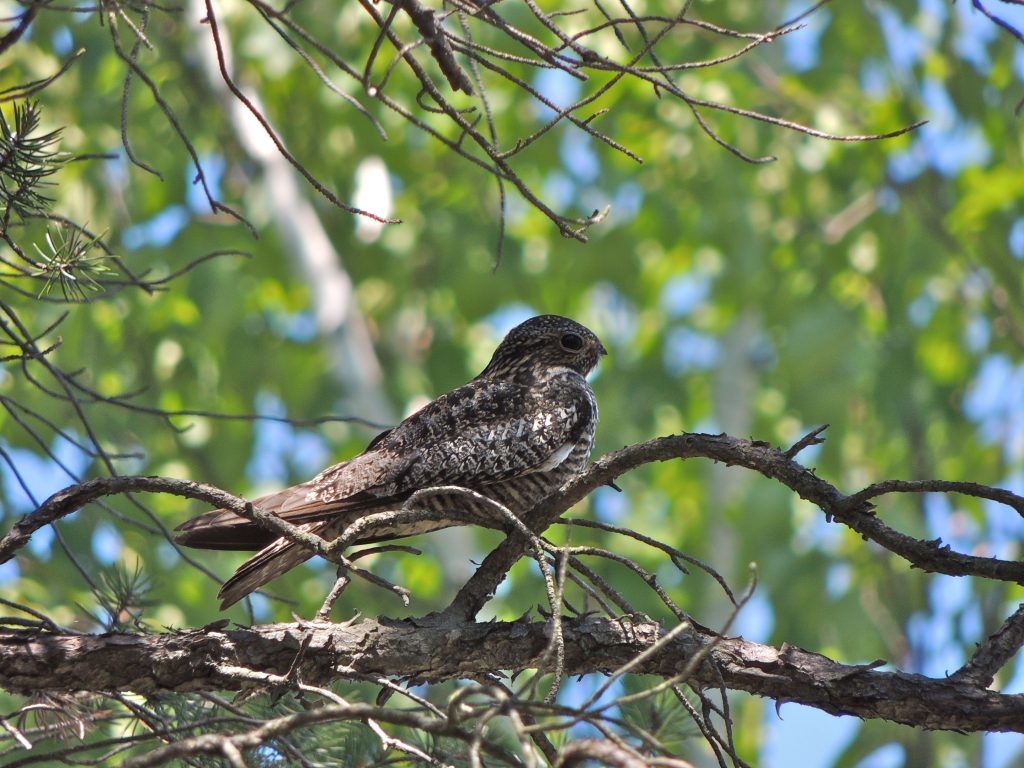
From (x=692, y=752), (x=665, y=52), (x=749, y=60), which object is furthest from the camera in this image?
(x=665, y=52)

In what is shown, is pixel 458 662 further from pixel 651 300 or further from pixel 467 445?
pixel 651 300

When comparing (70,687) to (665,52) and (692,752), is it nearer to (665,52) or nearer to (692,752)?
(692,752)

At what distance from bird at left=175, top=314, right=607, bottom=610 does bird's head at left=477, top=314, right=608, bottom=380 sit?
0.73ft

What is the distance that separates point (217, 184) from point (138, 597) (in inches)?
240

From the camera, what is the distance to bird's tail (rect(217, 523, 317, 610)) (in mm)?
3053

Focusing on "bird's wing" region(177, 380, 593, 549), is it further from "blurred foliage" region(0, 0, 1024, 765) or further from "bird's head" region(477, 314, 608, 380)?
"blurred foliage" region(0, 0, 1024, 765)

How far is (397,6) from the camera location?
6.98ft

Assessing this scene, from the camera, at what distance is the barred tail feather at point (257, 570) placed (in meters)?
3.05

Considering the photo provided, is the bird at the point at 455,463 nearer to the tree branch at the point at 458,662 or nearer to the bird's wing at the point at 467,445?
the bird's wing at the point at 467,445

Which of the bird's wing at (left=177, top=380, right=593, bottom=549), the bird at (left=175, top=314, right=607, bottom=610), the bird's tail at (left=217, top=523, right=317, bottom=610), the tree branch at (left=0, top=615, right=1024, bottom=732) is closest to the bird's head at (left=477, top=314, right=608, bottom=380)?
the bird at (left=175, top=314, right=607, bottom=610)

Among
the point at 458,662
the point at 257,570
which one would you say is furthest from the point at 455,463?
the point at 458,662

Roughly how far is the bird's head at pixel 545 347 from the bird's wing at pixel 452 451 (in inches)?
16.6

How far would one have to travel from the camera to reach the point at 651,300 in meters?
9.45

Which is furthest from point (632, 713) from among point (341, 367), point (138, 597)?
point (341, 367)
